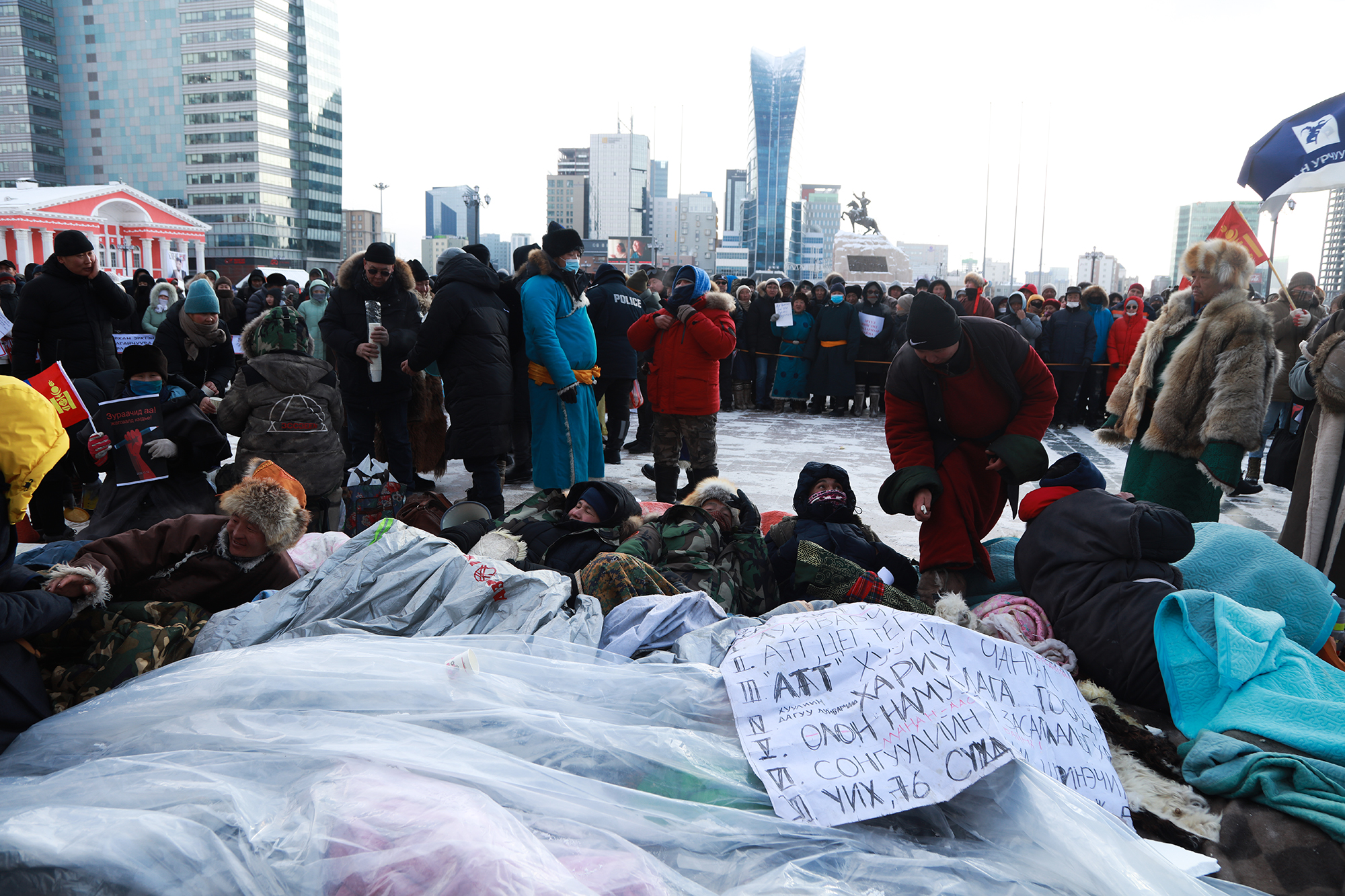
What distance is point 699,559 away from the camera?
3576 millimetres

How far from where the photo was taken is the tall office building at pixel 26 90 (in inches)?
3201

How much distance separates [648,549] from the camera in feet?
11.7

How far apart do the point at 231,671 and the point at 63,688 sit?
64cm

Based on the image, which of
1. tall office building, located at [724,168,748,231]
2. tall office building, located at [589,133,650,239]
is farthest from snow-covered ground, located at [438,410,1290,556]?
tall office building, located at [724,168,748,231]

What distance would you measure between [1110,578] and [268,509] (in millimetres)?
3072

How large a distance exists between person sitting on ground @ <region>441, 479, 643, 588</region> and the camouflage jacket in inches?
6.6

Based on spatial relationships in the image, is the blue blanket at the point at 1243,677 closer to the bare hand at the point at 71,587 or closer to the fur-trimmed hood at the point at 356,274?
the bare hand at the point at 71,587

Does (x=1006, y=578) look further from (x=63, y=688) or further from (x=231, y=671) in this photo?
(x=63, y=688)

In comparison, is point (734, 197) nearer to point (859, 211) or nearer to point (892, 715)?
point (859, 211)

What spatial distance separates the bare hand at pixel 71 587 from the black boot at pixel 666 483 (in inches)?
144

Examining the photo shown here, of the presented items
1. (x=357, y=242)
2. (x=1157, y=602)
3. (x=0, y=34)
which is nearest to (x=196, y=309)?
(x=1157, y=602)

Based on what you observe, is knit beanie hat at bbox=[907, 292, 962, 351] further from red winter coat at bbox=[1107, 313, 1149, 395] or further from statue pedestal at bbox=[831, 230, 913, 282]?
statue pedestal at bbox=[831, 230, 913, 282]

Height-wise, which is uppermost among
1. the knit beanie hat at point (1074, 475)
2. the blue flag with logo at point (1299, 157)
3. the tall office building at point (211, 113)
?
the tall office building at point (211, 113)

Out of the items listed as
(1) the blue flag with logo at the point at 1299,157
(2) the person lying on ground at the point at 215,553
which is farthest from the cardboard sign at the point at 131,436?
(1) the blue flag with logo at the point at 1299,157
